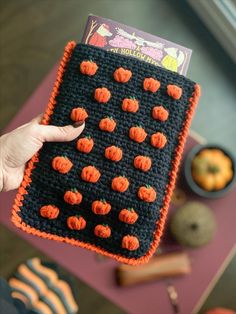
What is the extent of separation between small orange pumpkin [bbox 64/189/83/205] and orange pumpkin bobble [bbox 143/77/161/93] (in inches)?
8.3

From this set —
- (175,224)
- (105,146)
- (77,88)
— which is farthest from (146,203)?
(175,224)

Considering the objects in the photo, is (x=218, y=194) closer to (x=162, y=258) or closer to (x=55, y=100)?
(x=162, y=258)

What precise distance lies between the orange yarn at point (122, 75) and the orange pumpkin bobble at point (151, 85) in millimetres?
29

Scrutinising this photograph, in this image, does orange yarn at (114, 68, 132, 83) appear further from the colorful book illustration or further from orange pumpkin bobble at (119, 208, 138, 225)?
orange pumpkin bobble at (119, 208, 138, 225)

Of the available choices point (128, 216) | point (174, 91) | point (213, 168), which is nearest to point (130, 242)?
point (128, 216)

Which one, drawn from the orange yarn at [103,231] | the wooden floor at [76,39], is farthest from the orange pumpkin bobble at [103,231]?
the wooden floor at [76,39]

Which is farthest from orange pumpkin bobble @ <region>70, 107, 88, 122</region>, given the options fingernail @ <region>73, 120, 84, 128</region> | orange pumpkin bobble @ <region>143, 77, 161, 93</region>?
orange pumpkin bobble @ <region>143, 77, 161, 93</region>

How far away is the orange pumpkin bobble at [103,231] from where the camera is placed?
0.74m

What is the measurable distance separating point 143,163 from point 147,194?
0.17ft

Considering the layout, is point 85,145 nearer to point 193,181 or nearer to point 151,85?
point 151,85

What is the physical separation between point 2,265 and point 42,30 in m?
0.69

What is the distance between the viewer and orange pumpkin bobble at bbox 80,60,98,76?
2.45 ft

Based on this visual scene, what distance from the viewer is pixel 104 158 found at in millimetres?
739

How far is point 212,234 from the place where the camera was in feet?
3.62
